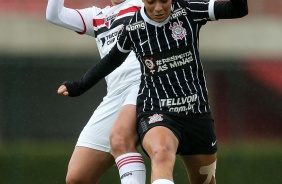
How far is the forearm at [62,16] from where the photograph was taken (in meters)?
5.38

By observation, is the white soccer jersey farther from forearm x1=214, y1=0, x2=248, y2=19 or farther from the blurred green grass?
the blurred green grass

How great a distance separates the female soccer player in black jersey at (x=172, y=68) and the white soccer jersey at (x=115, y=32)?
494mm

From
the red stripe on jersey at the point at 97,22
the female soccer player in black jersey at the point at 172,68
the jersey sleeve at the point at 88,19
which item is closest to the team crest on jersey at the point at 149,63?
the female soccer player in black jersey at the point at 172,68

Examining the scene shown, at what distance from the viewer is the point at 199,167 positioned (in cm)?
489

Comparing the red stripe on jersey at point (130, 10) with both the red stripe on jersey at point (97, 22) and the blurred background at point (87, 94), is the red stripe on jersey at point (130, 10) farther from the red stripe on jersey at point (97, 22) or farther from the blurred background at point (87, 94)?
the blurred background at point (87, 94)

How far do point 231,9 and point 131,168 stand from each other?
40.7 inches

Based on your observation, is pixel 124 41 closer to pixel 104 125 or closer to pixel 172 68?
pixel 172 68

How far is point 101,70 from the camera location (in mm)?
4801

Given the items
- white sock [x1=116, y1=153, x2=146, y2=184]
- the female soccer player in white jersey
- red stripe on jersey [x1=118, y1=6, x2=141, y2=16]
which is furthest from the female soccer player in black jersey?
red stripe on jersey [x1=118, y1=6, x2=141, y2=16]

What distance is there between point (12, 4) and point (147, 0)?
8.22 feet

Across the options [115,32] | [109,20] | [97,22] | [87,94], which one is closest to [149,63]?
[115,32]

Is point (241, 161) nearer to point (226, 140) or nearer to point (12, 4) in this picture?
point (226, 140)

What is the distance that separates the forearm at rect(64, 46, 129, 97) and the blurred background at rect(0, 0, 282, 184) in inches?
73.1

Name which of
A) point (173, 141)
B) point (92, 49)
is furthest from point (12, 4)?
point (173, 141)
